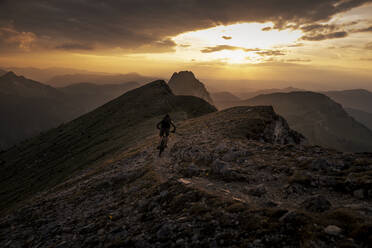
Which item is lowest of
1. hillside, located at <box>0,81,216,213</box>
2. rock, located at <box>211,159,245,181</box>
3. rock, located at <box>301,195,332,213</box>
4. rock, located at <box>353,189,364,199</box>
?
hillside, located at <box>0,81,216,213</box>

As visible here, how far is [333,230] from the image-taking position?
644 centimetres

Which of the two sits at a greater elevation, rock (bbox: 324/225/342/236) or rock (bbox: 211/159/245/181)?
rock (bbox: 324/225/342/236)

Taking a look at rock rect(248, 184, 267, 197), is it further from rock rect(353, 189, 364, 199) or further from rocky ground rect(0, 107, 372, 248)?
rock rect(353, 189, 364, 199)

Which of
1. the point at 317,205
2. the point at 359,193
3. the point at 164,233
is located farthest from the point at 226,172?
the point at 359,193

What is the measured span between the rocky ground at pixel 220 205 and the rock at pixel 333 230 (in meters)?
0.03

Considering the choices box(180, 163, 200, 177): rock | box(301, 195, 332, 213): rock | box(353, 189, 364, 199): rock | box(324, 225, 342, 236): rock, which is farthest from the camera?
box(180, 163, 200, 177): rock

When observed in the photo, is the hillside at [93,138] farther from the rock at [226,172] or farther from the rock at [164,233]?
the rock at [164,233]

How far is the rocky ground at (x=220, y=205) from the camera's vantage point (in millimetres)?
7020

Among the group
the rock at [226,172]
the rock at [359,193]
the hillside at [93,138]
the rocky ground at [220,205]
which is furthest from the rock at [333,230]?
the hillside at [93,138]

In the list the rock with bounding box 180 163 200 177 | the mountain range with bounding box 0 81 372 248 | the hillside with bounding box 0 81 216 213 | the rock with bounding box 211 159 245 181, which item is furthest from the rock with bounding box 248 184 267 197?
the hillside with bounding box 0 81 216 213

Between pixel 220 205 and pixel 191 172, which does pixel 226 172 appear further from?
pixel 220 205

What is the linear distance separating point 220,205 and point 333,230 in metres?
4.00

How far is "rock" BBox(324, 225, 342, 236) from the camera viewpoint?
6.35 metres

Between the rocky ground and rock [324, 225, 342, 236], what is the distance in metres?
0.03
